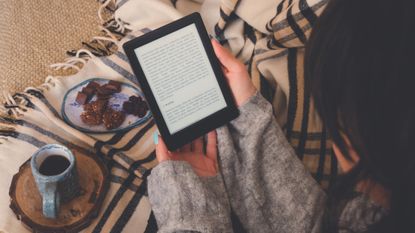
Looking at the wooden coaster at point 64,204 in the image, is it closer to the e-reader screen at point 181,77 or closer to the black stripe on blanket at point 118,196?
the black stripe on blanket at point 118,196

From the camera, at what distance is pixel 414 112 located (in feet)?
1.32

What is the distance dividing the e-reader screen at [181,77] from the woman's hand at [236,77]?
2 centimetres

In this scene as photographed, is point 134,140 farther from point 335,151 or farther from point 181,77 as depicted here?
point 335,151

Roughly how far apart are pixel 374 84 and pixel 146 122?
1.41ft

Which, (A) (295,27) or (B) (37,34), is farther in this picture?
(B) (37,34)

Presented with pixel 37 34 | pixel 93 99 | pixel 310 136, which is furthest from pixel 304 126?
pixel 37 34

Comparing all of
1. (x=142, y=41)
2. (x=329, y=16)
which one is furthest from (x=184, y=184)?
(x=329, y=16)

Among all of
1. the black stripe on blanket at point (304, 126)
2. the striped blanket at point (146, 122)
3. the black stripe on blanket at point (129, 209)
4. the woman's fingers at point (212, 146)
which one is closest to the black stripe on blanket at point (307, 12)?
the striped blanket at point (146, 122)

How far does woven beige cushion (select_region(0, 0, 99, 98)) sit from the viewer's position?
859 millimetres

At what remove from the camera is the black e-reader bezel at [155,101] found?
2.03 ft

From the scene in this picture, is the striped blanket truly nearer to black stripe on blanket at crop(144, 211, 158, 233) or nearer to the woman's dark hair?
black stripe on blanket at crop(144, 211, 158, 233)

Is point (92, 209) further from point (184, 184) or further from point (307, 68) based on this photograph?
point (307, 68)

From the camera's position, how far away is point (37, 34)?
93 cm

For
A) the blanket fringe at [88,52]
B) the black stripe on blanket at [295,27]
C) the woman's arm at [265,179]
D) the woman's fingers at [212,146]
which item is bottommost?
the woman's arm at [265,179]
